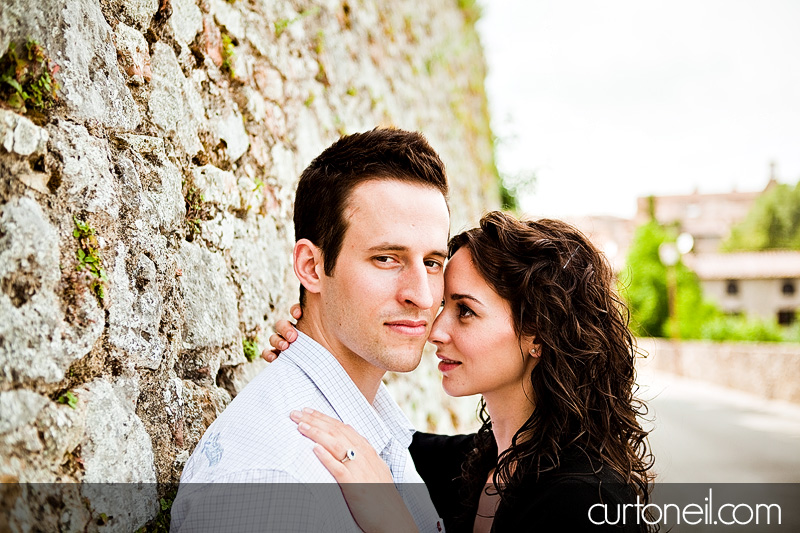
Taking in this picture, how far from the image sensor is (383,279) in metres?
2.14

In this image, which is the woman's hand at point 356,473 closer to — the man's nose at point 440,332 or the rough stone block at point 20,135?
the man's nose at point 440,332

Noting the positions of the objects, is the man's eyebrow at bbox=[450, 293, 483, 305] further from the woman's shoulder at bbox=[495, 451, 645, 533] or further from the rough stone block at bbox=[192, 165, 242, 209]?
the rough stone block at bbox=[192, 165, 242, 209]

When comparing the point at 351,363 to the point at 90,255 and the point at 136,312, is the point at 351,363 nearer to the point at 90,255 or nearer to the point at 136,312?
the point at 136,312

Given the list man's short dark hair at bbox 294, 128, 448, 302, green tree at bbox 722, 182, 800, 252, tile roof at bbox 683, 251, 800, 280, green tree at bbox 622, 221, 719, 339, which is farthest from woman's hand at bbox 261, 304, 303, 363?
green tree at bbox 722, 182, 800, 252

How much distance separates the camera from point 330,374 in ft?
6.89

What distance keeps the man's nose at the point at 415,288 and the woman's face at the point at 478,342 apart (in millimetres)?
428

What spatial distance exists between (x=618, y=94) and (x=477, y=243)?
5712 centimetres

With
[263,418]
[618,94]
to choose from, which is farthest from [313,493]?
[618,94]

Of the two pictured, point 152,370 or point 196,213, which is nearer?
point 152,370

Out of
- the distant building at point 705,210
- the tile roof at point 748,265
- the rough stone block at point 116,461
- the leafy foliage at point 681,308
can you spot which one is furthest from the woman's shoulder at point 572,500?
the distant building at point 705,210

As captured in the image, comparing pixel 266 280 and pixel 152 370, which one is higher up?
pixel 266 280

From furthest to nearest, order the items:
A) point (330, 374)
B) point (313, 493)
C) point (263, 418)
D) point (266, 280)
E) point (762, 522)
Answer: point (762, 522) → point (266, 280) → point (330, 374) → point (263, 418) → point (313, 493)

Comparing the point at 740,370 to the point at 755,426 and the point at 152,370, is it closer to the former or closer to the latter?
the point at 755,426

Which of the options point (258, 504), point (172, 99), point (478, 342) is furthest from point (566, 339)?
point (172, 99)
